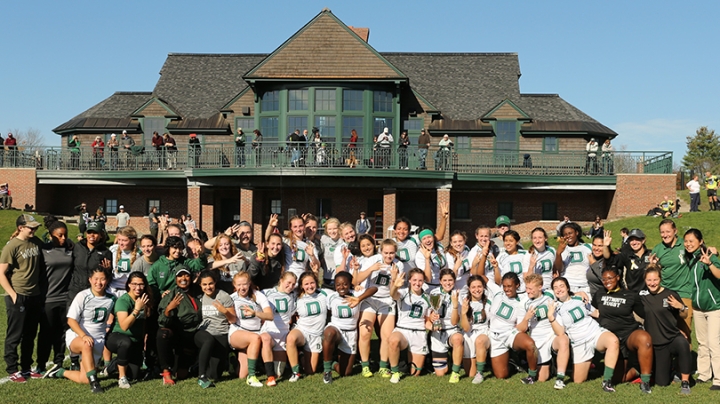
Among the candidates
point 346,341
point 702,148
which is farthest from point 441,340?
point 702,148

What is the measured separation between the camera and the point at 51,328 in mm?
8336

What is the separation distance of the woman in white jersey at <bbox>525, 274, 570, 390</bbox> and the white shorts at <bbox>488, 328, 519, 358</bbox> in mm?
→ 245

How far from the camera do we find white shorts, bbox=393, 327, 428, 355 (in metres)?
8.55

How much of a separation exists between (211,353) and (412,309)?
8.23ft

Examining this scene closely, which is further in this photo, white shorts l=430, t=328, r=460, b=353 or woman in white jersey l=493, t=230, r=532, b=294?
woman in white jersey l=493, t=230, r=532, b=294

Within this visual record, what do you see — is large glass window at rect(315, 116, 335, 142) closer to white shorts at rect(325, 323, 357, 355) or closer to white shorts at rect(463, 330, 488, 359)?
white shorts at rect(325, 323, 357, 355)

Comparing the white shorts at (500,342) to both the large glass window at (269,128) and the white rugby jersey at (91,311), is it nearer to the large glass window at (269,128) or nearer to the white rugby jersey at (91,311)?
the white rugby jersey at (91,311)

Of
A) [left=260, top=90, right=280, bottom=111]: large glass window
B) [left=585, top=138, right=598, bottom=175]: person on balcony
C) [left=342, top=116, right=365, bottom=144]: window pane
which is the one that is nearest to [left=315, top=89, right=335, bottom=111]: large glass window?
[left=342, top=116, right=365, bottom=144]: window pane

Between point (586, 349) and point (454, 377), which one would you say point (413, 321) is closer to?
point (454, 377)

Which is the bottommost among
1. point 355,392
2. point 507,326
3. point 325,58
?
point 355,392

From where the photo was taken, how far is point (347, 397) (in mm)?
7598

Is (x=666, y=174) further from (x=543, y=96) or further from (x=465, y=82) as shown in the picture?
(x=465, y=82)

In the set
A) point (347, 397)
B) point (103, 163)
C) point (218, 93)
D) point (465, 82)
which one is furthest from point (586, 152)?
point (347, 397)

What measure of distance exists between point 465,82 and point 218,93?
1141 cm
